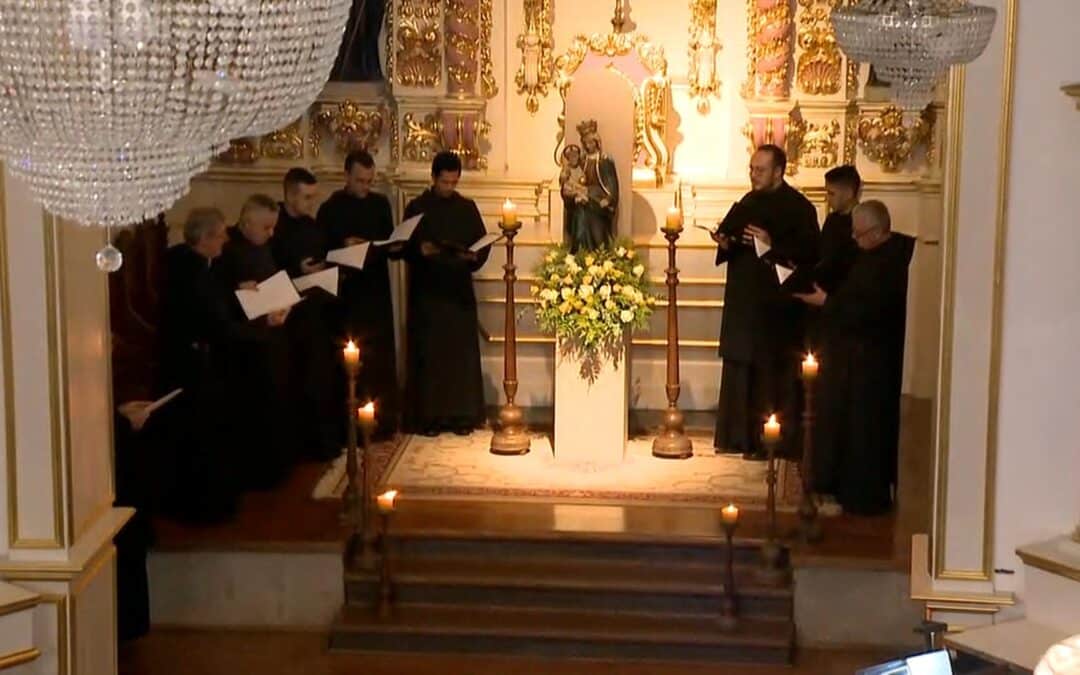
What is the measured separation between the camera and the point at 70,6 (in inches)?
98.3

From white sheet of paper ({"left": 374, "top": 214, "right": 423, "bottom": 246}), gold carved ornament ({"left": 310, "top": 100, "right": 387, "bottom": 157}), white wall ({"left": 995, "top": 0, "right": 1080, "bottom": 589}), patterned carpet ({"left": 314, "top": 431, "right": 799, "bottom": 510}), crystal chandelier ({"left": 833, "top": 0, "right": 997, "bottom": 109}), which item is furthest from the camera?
gold carved ornament ({"left": 310, "top": 100, "right": 387, "bottom": 157})

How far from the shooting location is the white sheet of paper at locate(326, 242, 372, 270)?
31.2 feet

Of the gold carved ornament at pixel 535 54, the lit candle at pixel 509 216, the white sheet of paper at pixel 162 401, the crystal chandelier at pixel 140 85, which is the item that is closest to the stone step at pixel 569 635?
the white sheet of paper at pixel 162 401

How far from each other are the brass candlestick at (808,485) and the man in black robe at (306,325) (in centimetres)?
287

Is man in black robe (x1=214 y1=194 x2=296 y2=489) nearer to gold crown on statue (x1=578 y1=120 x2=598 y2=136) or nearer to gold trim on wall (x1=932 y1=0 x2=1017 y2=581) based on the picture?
gold crown on statue (x1=578 y1=120 x2=598 y2=136)

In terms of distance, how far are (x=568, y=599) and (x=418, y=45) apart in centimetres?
425

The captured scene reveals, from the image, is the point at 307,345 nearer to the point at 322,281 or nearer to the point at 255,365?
the point at 322,281

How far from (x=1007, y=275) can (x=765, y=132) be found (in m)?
5.18

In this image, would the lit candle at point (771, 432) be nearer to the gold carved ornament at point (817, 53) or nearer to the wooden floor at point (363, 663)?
the wooden floor at point (363, 663)

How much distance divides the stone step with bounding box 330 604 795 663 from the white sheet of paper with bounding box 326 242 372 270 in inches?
91.7

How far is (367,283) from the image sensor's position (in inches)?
396

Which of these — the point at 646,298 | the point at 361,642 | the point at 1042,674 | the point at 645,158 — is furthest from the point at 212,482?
the point at 1042,674

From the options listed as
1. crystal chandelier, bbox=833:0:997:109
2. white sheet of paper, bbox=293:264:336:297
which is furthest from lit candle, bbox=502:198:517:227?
crystal chandelier, bbox=833:0:997:109

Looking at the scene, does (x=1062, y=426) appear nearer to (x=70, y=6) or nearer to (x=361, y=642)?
(x=361, y=642)
